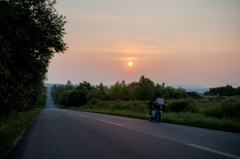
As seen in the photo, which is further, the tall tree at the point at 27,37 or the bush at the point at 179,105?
the bush at the point at 179,105

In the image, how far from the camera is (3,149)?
6242 mm

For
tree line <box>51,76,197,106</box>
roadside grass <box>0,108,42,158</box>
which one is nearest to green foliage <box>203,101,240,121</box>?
roadside grass <box>0,108,42,158</box>

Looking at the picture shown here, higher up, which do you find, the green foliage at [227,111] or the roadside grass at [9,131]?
the green foliage at [227,111]

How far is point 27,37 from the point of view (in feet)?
48.9

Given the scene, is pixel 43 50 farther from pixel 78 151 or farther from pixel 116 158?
pixel 116 158

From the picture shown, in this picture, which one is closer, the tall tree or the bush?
the tall tree

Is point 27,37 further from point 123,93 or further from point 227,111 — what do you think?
point 123,93

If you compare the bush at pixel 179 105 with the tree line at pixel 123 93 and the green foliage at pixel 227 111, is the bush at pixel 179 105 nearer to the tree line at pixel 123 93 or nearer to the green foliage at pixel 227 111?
the green foliage at pixel 227 111

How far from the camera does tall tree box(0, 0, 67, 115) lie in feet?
42.0

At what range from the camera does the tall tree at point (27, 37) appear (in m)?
12.8

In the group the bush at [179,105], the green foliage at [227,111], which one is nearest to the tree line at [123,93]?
the bush at [179,105]

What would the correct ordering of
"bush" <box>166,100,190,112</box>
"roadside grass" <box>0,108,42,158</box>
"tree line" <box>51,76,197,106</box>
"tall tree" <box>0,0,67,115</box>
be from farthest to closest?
1. "tree line" <box>51,76,197,106</box>
2. "bush" <box>166,100,190,112</box>
3. "tall tree" <box>0,0,67,115</box>
4. "roadside grass" <box>0,108,42,158</box>

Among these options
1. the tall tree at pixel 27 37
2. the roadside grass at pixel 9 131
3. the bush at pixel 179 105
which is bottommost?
the roadside grass at pixel 9 131

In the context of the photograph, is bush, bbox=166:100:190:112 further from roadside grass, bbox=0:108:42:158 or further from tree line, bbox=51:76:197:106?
tree line, bbox=51:76:197:106
